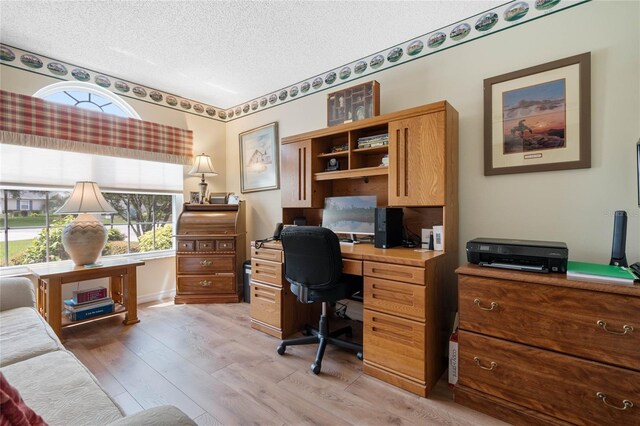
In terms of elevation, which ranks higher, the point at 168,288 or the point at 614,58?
the point at 614,58

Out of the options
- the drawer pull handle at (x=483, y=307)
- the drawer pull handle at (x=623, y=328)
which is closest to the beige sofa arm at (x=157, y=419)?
the drawer pull handle at (x=483, y=307)

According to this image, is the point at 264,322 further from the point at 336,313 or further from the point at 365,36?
the point at 365,36

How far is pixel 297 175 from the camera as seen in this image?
2824 millimetres

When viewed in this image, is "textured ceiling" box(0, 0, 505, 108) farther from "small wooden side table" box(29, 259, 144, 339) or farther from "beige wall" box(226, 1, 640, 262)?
"small wooden side table" box(29, 259, 144, 339)

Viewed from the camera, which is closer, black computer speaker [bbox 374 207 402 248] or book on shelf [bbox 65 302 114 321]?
black computer speaker [bbox 374 207 402 248]

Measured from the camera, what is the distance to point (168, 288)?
3.66 metres

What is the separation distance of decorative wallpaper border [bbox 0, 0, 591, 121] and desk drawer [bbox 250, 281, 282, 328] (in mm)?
2101

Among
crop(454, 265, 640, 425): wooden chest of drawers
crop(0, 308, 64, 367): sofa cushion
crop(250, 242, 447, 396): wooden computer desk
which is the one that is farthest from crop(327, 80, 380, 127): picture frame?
crop(0, 308, 64, 367): sofa cushion

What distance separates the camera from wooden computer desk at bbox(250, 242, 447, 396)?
1749 mm

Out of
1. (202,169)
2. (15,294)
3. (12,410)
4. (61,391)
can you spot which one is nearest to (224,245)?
(202,169)

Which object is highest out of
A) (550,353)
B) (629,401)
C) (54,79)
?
(54,79)

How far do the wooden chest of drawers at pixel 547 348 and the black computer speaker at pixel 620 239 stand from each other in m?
0.37

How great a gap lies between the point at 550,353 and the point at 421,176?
1.22m

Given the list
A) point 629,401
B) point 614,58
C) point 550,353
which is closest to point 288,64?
point 614,58
